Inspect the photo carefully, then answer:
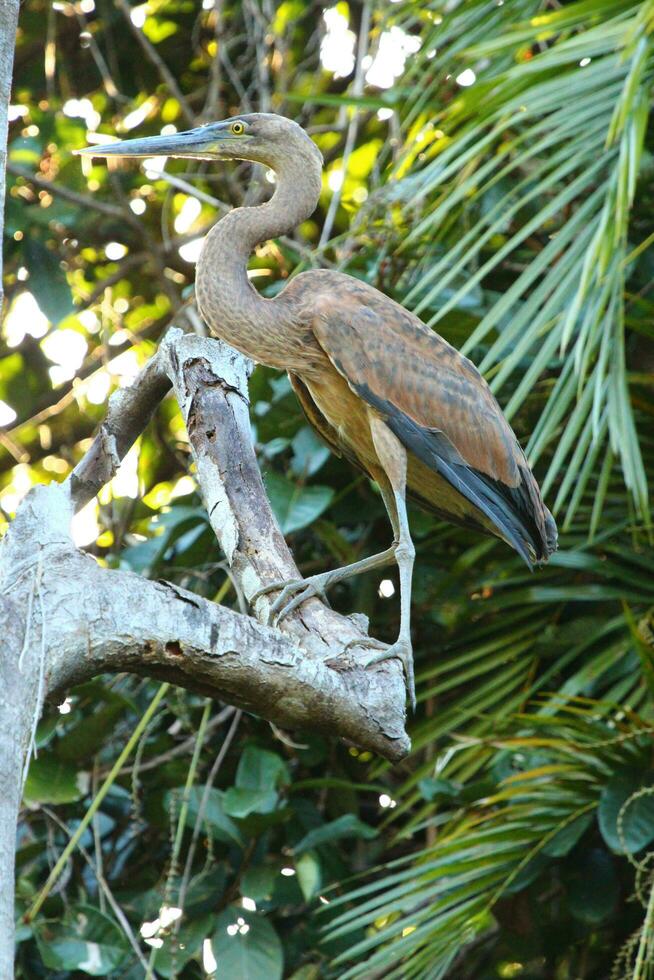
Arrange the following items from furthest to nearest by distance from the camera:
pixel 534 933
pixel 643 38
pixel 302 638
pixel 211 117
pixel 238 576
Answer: pixel 211 117 < pixel 534 933 < pixel 643 38 < pixel 238 576 < pixel 302 638

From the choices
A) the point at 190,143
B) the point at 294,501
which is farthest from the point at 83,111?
the point at 294,501

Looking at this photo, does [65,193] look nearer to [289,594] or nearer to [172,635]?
[289,594]

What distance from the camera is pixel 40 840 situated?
3.85 metres

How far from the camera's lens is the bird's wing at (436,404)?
3199 mm

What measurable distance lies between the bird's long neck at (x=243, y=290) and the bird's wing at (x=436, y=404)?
0.11 m

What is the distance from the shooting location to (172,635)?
1907 millimetres

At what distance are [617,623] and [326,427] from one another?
1091mm

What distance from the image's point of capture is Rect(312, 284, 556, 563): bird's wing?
320cm

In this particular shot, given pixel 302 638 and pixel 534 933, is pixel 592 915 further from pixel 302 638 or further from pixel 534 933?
pixel 302 638

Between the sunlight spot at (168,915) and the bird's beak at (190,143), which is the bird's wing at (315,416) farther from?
the sunlight spot at (168,915)

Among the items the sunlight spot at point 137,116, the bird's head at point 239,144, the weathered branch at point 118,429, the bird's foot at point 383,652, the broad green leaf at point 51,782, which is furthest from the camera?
the sunlight spot at point 137,116

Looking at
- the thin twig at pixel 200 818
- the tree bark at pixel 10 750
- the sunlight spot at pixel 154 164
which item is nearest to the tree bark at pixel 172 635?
the tree bark at pixel 10 750

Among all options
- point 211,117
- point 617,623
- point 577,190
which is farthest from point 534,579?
point 211,117

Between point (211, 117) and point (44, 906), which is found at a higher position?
point (211, 117)
